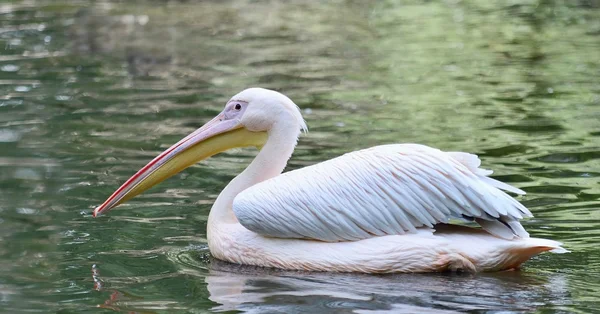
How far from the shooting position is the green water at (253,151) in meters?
4.64

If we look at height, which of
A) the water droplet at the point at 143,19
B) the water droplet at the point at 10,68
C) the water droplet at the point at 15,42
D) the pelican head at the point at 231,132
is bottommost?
the pelican head at the point at 231,132

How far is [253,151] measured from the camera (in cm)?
813

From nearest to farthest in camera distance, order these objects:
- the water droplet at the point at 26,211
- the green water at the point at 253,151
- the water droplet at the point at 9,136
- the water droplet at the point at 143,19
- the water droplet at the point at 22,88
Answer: the green water at the point at 253,151 → the water droplet at the point at 26,211 → the water droplet at the point at 9,136 → the water droplet at the point at 22,88 → the water droplet at the point at 143,19

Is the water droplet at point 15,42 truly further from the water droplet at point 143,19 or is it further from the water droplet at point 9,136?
the water droplet at point 9,136

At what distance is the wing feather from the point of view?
4738 millimetres

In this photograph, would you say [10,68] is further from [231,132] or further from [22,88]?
[231,132]

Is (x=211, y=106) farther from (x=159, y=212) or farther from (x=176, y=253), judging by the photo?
(x=176, y=253)

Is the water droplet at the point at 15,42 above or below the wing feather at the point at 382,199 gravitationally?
above

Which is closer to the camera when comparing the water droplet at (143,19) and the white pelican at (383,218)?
the white pelican at (383,218)

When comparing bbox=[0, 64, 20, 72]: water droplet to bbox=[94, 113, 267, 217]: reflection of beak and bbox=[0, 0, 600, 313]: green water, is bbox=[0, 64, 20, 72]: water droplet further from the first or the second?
bbox=[94, 113, 267, 217]: reflection of beak

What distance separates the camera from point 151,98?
10.6 metres

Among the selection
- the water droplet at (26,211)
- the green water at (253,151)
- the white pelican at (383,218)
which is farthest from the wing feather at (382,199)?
the water droplet at (26,211)

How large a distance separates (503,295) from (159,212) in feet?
8.25

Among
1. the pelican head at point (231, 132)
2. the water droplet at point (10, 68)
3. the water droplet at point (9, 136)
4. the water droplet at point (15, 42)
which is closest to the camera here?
the pelican head at point (231, 132)
